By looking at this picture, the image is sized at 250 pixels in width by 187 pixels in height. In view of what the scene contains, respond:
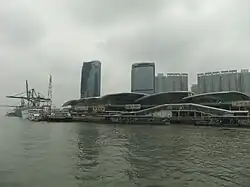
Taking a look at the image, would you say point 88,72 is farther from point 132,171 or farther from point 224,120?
point 132,171

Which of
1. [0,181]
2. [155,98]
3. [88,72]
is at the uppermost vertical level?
[88,72]

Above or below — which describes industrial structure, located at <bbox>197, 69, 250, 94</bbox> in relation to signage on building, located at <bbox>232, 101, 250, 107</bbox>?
above

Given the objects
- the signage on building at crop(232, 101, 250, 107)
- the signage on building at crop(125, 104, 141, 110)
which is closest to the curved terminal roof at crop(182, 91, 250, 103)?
the signage on building at crop(232, 101, 250, 107)

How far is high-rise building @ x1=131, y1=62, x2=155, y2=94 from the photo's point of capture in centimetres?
16750

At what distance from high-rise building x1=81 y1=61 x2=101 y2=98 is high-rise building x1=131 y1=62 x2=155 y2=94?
2333 centimetres

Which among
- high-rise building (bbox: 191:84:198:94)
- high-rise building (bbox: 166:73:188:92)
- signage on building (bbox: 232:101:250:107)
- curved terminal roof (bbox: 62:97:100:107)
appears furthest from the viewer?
high-rise building (bbox: 166:73:188:92)

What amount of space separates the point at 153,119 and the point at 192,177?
225 feet

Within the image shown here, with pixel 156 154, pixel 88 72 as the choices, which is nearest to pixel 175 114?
pixel 156 154

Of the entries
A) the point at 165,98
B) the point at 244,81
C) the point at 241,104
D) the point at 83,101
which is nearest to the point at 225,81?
the point at 244,81

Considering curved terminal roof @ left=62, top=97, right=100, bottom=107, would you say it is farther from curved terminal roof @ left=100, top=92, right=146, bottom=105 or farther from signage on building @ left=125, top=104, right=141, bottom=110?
signage on building @ left=125, top=104, right=141, bottom=110

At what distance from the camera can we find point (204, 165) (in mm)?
18875

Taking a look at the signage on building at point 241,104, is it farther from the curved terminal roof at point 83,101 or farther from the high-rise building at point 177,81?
the curved terminal roof at point 83,101

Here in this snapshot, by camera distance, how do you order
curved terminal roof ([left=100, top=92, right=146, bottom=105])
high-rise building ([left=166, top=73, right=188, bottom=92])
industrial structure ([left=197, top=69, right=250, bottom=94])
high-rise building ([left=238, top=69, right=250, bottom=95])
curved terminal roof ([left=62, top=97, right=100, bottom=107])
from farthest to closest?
high-rise building ([left=166, top=73, right=188, bottom=92]), curved terminal roof ([left=62, top=97, right=100, bottom=107]), industrial structure ([left=197, top=69, right=250, bottom=94]), high-rise building ([left=238, top=69, right=250, bottom=95]), curved terminal roof ([left=100, top=92, right=146, bottom=105])

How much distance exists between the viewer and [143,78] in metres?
170
